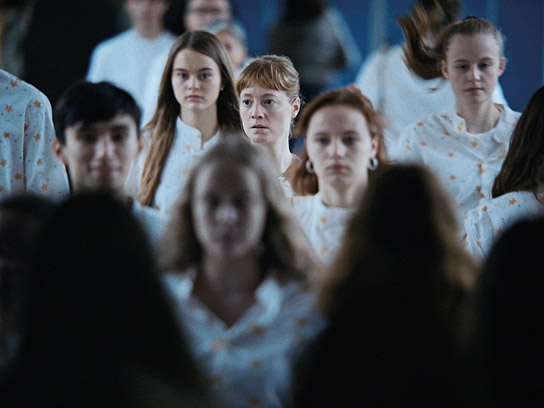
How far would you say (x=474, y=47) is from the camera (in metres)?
3.91

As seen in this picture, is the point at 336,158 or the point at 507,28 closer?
the point at 336,158

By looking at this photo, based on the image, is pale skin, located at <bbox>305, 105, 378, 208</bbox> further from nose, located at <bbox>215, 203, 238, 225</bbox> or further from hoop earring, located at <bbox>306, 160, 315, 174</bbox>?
nose, located at <bbox>215, 203, 238, 225</bbox>

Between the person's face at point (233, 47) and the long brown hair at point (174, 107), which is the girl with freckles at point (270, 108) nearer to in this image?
the long brown hair at point (174, 107)

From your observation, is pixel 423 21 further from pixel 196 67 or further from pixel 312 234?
pixel 312 234

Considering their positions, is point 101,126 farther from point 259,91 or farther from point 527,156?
point 527,156

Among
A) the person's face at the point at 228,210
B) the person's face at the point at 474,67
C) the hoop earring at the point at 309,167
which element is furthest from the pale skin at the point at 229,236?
the person's face at the point at 474,67

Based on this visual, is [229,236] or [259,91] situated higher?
[259,91]

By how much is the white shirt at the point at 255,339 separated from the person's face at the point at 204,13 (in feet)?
12.4

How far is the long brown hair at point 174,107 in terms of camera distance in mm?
3848

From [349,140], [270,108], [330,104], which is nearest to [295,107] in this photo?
[270,108]

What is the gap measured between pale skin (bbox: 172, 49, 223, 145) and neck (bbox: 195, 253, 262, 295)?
4.98 ft

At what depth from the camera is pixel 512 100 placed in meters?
6.69

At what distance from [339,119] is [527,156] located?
67cm

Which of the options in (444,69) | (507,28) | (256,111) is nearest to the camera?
(256,111)
